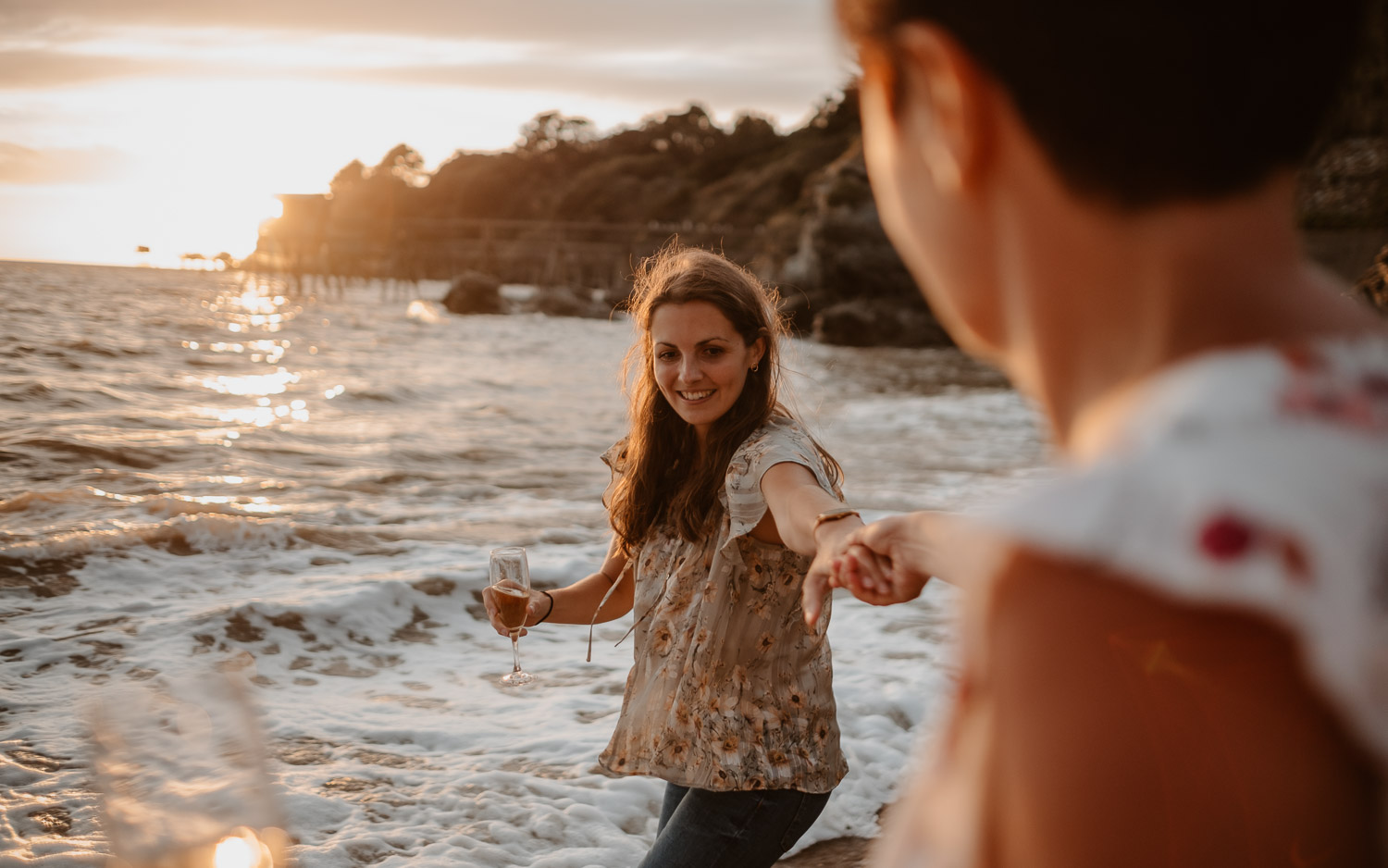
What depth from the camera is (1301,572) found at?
50 cm

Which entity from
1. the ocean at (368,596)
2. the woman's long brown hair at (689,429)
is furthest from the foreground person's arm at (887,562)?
the woman's long brown hair at (689,429)

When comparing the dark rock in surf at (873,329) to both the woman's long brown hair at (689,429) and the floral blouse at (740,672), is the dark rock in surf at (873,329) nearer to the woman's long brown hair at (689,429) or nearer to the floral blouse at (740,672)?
the woman's long brown hair at (689,429)

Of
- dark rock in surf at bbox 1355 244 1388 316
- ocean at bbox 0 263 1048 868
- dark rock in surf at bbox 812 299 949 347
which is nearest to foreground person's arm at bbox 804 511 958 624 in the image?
ocean at bbox 0 263 1048 868

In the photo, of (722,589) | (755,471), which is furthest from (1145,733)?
(722,589)

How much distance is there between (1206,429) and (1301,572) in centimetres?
8

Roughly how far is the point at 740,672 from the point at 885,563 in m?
1.07

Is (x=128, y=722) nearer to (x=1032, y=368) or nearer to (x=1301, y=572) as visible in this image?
(x=1032, y=368)

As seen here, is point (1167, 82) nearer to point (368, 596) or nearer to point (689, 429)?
point (689, 429)

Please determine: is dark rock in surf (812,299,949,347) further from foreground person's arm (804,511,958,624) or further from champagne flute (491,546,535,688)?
foreground person's arm (804,511,958,624)

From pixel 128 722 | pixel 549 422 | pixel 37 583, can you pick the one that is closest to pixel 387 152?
pixel 549 422

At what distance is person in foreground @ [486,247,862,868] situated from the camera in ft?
8.96

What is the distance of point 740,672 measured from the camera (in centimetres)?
282

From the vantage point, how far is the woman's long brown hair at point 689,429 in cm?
296

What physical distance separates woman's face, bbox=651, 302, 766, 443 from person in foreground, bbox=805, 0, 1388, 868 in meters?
2.35
